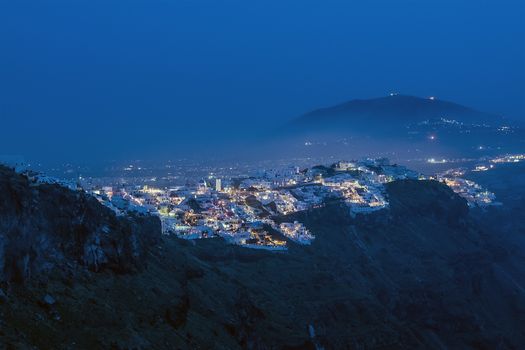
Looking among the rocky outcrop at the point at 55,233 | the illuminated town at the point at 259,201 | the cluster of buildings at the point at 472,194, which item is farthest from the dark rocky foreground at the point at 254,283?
the cluster of buildings at the point at 472,194

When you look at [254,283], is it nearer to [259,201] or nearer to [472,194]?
[259,201]

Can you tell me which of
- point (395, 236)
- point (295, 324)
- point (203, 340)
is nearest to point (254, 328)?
point (295, 324)

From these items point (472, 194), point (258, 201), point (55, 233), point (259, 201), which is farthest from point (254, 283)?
point (472, 194)

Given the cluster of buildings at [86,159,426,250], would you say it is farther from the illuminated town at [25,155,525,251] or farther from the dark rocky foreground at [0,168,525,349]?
the dark rocky foreground at [0,168,525,349]

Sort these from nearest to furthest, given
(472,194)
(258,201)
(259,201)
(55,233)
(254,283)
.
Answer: (55,233) → (254,283) → (259,201) → (258,201) → (472,194)

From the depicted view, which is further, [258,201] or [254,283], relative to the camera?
[258,201]

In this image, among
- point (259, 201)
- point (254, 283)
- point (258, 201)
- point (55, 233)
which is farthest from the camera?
point (258, 201)
